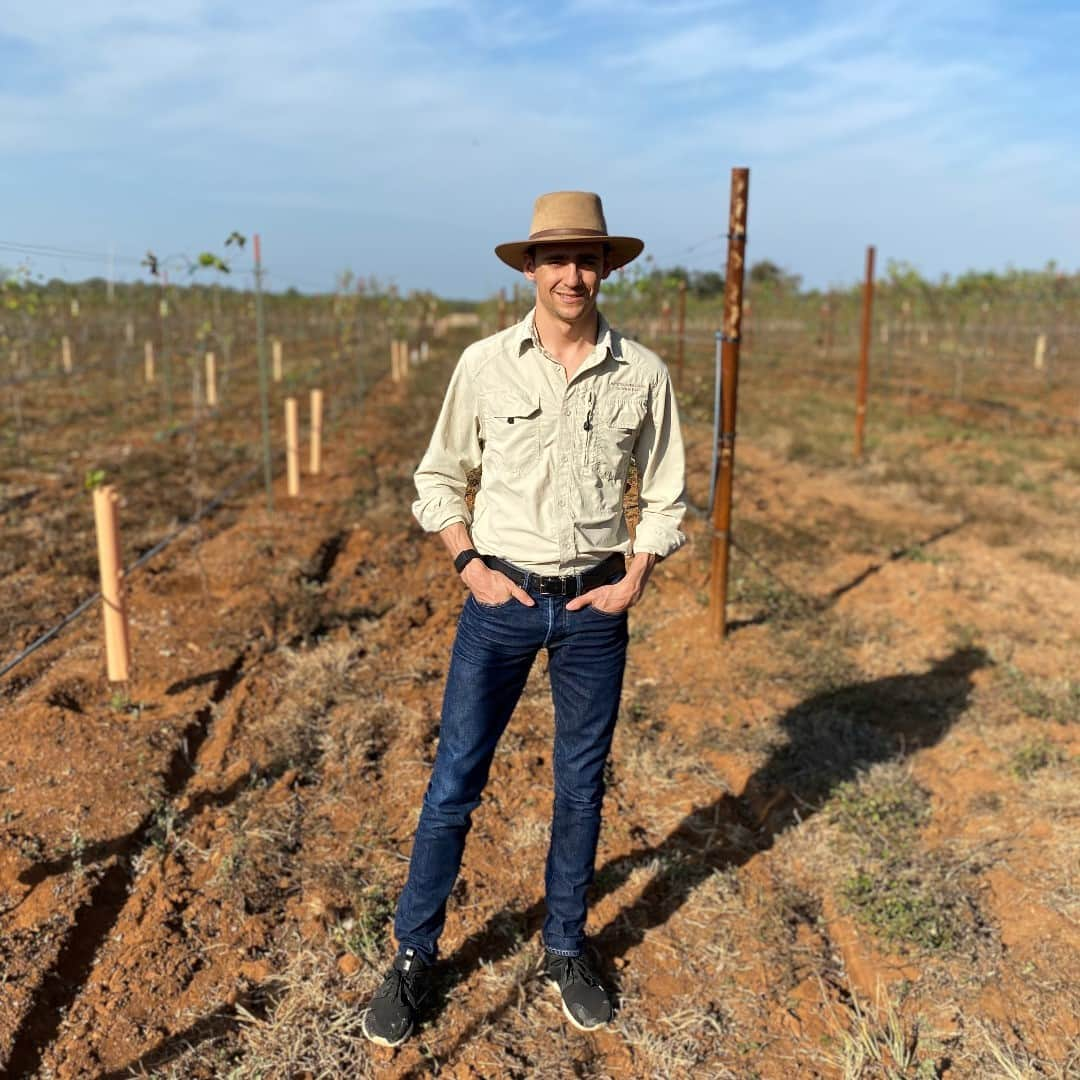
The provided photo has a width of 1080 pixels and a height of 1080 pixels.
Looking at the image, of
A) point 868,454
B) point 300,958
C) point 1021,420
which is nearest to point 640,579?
point 300,958

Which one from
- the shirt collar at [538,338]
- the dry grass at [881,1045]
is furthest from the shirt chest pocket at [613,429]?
the dry grass at [881,1045]

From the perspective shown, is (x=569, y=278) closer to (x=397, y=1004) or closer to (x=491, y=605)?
(x=491, y=605)

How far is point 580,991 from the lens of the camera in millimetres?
2352

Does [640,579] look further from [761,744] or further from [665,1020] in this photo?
[761,744]

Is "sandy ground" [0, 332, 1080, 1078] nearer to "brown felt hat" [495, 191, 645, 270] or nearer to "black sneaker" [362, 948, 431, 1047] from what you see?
"black sneaker" [362, 948, 431, 1047]

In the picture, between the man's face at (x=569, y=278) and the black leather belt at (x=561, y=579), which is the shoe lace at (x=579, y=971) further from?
the man's face at (x=569, y=278)

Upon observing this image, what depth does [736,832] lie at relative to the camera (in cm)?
328

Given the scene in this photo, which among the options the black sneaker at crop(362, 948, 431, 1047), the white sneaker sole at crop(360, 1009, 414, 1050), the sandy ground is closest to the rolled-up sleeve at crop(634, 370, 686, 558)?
the sandy ground

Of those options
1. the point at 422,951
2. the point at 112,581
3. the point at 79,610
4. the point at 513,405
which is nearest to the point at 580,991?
the point at 422,951

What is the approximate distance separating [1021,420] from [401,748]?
12.6 metres

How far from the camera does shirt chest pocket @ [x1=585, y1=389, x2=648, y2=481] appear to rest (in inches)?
81.4

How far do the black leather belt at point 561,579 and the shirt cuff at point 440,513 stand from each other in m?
0.12

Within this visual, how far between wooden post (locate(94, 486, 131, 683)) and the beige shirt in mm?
2210

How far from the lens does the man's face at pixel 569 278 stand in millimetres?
1973
